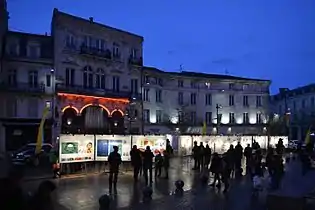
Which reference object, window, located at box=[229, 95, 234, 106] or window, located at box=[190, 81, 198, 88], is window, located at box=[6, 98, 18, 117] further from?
window, located at box=[229, 95, 234, 106]

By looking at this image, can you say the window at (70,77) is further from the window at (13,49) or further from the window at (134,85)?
the window at (134,85)

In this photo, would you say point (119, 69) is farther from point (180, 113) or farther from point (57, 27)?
point (180, 113)

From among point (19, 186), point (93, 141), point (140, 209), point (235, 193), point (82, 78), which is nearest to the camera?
point (19, 186)

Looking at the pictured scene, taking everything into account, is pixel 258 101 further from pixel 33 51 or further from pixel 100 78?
pixel 33 51

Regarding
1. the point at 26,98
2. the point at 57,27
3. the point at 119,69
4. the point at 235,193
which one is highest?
the point at 57,27

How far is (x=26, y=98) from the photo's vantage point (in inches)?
1789

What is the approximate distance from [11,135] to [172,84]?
101 feet

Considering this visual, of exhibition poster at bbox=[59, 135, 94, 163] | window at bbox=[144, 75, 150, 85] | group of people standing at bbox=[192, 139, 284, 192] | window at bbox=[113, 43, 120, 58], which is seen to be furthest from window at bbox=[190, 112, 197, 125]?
exhibition poster at bbox=[59, 135, 94, 163]

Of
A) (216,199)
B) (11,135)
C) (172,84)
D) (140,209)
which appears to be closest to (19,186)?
(140,209)

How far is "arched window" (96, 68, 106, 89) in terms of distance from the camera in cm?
5062

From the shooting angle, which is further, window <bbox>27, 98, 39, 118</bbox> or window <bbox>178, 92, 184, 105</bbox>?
window <bbox>178, 92, 184, 105</bbox>

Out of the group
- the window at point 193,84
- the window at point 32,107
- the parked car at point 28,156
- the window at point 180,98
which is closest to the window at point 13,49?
the window at point 32,107

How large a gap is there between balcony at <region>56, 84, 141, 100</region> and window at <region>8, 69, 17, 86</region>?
433cm

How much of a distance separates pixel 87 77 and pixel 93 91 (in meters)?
1.86
